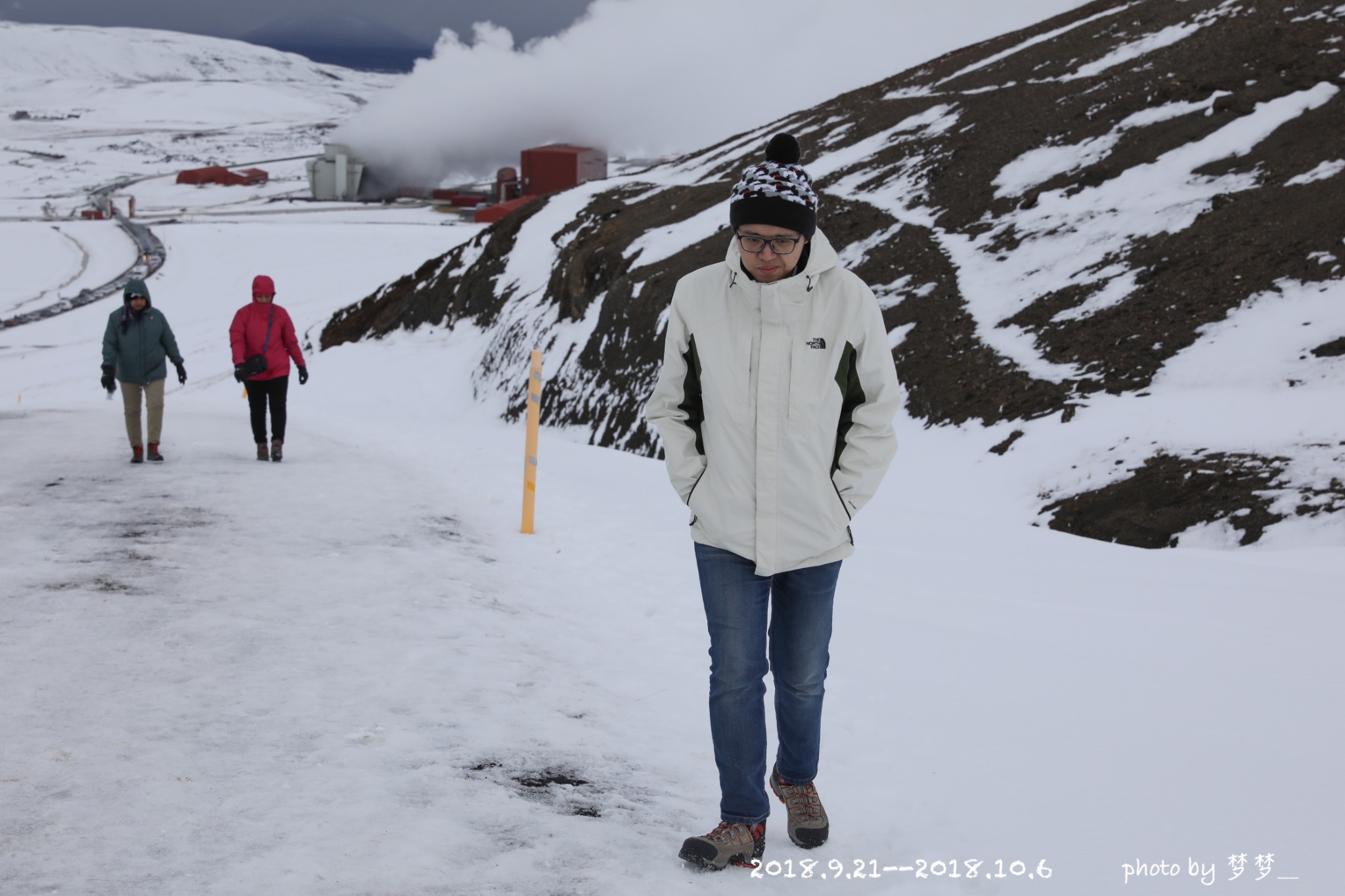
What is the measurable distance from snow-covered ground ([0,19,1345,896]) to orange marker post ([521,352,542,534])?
0.67 ft

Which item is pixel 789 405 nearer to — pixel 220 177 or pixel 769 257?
pixel 769 257

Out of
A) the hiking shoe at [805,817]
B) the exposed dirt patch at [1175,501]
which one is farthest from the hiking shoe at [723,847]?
the exposed dirt patch at [1175,501]

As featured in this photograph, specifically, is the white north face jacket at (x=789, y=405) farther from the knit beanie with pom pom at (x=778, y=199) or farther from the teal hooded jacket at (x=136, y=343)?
the teal hooded jacket at (x=136, y=343)

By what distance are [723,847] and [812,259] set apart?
1.90 metres

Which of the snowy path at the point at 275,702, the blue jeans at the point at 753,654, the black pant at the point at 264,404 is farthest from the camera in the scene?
the black pant at the point at 264,404

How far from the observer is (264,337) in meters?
10.4

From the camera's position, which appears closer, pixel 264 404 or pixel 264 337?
pixel 264 337

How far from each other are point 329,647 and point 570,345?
1673 centimetres

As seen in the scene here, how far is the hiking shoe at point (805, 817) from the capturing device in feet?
11.6

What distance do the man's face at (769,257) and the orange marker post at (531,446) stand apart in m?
5.09

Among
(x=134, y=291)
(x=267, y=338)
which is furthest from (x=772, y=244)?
(x=134, y=291)

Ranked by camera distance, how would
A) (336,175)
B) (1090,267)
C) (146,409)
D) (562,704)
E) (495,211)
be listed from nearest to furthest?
(562,704) < (146,409) < (1090,267) < (495,211) < (336,175)

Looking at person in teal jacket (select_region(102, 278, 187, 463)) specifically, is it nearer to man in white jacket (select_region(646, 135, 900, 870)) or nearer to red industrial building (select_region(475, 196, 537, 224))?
man in white jacket (select_region(646, 135, 900, 870))

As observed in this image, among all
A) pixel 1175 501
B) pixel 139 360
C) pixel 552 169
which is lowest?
pixel 1175 501
